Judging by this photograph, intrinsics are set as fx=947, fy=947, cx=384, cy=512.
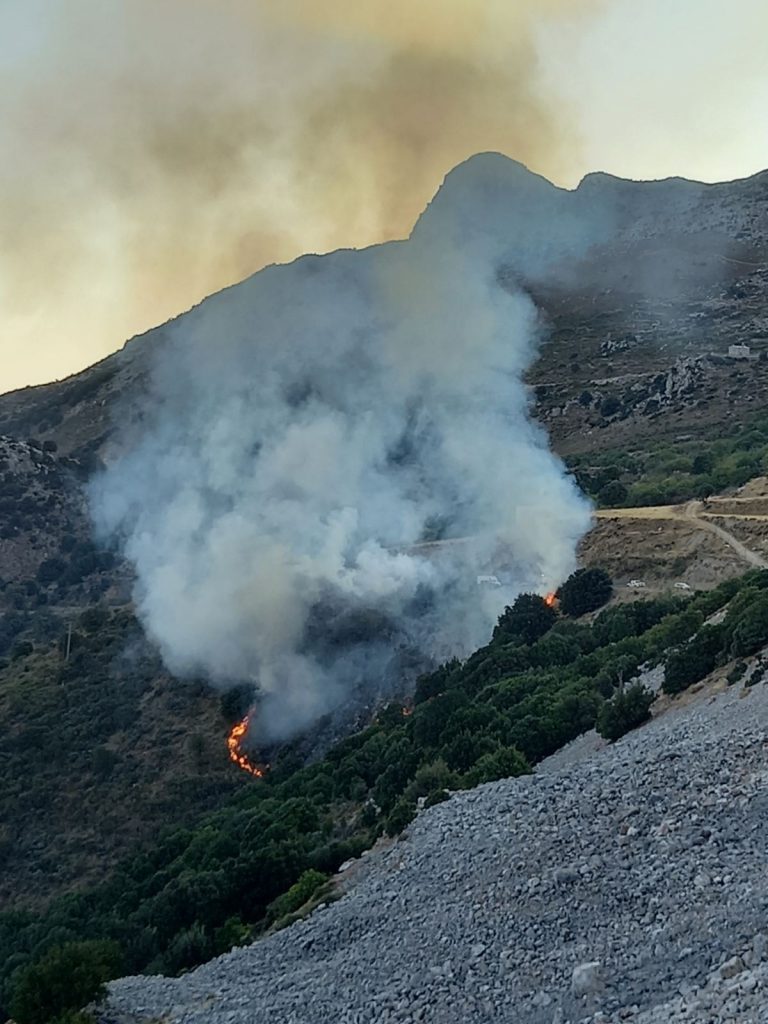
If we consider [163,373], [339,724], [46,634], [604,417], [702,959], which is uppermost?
[163,373]

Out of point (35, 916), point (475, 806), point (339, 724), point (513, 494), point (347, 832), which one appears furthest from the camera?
point (513, 494)

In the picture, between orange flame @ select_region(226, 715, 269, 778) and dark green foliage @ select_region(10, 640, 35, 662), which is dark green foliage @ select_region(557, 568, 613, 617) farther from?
dark green foliage @ select_region(10, 640, 35, 662)

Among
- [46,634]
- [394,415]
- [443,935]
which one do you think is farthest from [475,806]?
[46,634]

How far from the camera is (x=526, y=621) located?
44938mm

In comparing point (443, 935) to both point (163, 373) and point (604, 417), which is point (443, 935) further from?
point (163, 373)

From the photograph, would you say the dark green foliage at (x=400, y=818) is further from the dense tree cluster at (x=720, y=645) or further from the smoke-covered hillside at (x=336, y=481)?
the smoke-covered hillside at (x=336, y=481)

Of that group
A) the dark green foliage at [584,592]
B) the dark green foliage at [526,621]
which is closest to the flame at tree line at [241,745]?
the dark green foliage at [584,592]

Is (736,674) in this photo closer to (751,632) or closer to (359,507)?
(751,632)

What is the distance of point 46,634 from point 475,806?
6106 cm

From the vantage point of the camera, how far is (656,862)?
578 inches

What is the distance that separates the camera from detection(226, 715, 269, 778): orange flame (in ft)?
148

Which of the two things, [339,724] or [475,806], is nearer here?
[475,806]

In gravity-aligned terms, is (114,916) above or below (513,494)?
below

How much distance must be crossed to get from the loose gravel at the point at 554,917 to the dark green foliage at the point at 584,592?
24.4 m
